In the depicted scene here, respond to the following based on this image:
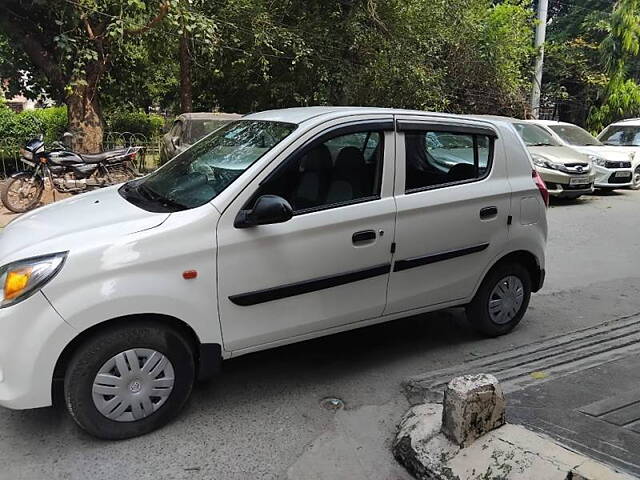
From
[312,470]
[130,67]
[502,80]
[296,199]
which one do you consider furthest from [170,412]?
[502,80]

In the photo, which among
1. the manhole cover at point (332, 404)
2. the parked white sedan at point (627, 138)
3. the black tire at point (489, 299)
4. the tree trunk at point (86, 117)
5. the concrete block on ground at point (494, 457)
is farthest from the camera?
the parked white sedan at point (627, 138)

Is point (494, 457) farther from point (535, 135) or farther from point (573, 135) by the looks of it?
point (573, 135)

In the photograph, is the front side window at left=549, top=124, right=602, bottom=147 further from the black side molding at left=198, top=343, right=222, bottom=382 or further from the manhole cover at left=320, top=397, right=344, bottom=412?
the black side molding at left=198, top=343, right=222, bottom=382

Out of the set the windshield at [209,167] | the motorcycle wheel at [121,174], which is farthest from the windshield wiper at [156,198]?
the motorcycle wheel at [121,174]

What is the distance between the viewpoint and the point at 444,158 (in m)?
4.07

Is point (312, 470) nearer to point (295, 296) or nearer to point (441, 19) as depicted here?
point (295, 296)

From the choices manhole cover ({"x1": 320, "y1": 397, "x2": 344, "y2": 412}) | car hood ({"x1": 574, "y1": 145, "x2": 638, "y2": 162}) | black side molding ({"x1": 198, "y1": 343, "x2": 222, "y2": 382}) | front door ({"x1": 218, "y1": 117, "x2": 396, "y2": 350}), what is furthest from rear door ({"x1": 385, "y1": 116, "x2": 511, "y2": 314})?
car hood ({"x1": 574, "y1": 145, "x2": 638, "y2": 162})

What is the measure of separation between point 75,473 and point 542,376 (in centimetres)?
293

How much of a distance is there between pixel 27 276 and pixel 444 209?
102 inches

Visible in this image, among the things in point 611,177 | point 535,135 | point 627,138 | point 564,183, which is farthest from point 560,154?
point 627,138

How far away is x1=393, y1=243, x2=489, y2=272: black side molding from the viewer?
375 centimetres

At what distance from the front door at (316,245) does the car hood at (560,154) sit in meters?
8.60

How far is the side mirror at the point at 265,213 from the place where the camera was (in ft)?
10.1

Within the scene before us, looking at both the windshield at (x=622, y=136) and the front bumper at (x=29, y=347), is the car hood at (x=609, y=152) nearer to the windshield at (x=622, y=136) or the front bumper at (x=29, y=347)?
the windshield at (x=622, y=136)
